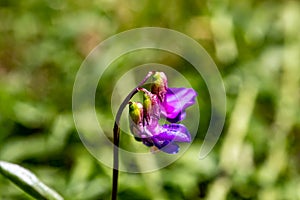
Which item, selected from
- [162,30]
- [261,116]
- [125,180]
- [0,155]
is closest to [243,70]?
[261,116]

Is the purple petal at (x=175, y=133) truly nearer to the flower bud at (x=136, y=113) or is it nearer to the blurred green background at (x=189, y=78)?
the flower bud at (x=136, y=113)

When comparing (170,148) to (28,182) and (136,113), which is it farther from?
(28,182)

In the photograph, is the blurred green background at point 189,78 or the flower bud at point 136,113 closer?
the flower bud at point 136,113

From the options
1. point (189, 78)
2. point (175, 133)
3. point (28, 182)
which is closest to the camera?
point (175, 133)

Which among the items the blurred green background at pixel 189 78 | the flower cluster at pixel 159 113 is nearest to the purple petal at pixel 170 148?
the flower cluster at pixel 159 113

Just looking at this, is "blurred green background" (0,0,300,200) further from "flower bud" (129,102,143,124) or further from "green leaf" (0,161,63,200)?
"flower bud" (129,102,143,124)

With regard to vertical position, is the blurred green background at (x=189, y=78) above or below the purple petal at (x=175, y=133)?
above

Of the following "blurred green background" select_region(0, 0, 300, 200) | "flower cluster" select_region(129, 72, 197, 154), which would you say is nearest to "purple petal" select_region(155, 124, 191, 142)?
"flower cluster" select_region(129, 72, 197, 154)

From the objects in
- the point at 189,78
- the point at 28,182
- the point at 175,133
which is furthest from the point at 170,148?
the point at 189,78
